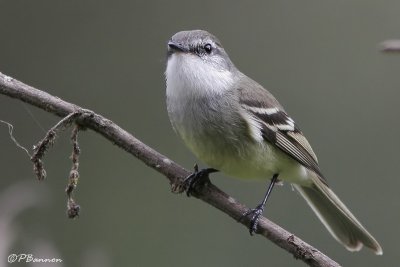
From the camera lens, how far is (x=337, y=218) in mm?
4551

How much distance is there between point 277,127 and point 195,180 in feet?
2.85

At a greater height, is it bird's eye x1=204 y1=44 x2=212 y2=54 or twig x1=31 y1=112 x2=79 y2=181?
bird's eye x1=204 y1=44 x2=212 y2=54

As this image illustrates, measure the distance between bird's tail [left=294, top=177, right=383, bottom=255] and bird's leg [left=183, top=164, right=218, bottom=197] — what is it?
41.8 inches

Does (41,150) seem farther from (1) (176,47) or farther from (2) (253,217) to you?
(1) (176,47)

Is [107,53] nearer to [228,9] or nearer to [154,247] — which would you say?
[228,9]

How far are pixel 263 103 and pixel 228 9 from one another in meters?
A: 3.76

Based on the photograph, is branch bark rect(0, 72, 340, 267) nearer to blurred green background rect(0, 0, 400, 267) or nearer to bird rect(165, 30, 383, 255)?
bird rect(165, 30, 383, 255)

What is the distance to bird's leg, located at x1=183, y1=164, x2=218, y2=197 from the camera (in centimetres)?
353

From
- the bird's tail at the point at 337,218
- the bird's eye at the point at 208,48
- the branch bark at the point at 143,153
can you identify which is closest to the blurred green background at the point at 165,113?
the bird's tail at the point at 337,218

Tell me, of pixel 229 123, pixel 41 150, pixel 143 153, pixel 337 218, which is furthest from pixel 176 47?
pixel 337 218

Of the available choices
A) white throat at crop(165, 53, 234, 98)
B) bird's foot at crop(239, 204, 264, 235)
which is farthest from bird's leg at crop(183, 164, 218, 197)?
white throat at crop(165, 53, 234, 98)

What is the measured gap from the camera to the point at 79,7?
7.92 meters

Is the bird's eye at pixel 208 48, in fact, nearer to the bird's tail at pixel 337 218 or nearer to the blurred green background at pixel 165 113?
the bird's tail at pixel 337 218

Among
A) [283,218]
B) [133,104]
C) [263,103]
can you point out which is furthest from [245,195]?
[263,103]
